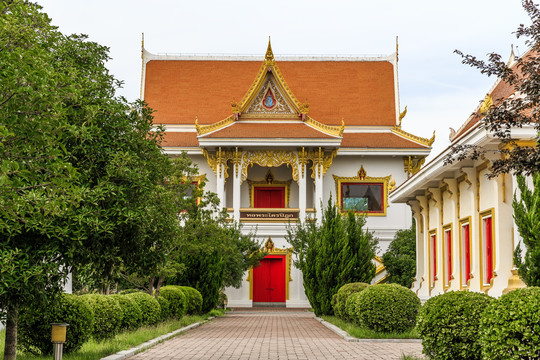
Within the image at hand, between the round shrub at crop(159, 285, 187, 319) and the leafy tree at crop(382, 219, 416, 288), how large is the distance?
1432 centimetres

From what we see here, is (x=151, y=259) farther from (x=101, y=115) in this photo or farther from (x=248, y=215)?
(x=248, y=215)

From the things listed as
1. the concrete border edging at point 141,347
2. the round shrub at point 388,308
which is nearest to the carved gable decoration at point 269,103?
the concrete border edging at point 141,347

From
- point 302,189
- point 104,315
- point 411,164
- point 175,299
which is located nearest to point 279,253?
point 302,189

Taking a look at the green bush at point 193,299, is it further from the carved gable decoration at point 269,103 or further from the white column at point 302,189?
the carved gable decoration at point 269,103

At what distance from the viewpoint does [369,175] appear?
39.0 meters

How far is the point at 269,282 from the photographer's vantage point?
37.7 meters

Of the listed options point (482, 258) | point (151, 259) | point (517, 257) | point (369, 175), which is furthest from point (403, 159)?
point (151, 259)

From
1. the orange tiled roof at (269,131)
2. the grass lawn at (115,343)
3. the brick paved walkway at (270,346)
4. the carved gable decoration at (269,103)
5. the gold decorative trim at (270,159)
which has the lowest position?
the brick paved walkway at (270,346)

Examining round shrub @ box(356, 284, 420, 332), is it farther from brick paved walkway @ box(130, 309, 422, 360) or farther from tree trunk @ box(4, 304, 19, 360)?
tree trunk @ box(4, 304, 19, 360)

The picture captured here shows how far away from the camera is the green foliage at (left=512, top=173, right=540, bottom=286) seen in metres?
12.2

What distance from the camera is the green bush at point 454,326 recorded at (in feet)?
Answer: 31.4

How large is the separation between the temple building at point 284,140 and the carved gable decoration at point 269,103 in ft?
0.17

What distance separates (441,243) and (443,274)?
34.3 inches

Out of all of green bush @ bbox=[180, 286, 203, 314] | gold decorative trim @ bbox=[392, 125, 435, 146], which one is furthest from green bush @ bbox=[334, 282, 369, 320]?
gold decorative trim @ bbox=[392, 125, 435, 146]
